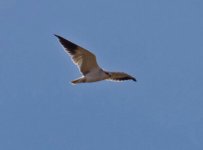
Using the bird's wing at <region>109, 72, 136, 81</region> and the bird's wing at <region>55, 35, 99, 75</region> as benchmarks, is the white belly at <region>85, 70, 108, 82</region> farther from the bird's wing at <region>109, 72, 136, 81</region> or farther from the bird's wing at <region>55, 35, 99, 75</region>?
the bird's wing at <region>109, 72, 136, 81</region>

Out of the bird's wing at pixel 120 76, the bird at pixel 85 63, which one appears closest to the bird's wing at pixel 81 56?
the bird at pixel 85 63

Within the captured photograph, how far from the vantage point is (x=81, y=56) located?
48125 mm

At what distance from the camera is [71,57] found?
48.1 meters

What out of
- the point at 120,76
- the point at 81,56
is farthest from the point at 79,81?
the point at 120,76

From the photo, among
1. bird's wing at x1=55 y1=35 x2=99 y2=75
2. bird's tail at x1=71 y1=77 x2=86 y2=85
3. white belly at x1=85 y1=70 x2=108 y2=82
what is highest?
bird's wing at x1=55 y1=35 x2=99 y2=75

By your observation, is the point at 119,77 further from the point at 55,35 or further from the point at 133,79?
the point at 55,35

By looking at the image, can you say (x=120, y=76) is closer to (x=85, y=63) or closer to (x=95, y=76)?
(x=95, y=76)

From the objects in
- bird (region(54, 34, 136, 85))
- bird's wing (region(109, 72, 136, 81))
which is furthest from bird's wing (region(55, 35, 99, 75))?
bird's wing (region(109, 72, 136, 81))

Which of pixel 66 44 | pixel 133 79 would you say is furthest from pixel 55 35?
pixel 133 79

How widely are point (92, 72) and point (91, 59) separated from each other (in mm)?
558

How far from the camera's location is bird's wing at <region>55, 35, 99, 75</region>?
47.8m

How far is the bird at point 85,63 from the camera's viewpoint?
47812 mm

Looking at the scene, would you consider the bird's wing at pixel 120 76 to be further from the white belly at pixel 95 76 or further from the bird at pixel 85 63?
the white belly at pixel 95 76

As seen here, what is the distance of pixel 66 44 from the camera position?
157 feet
